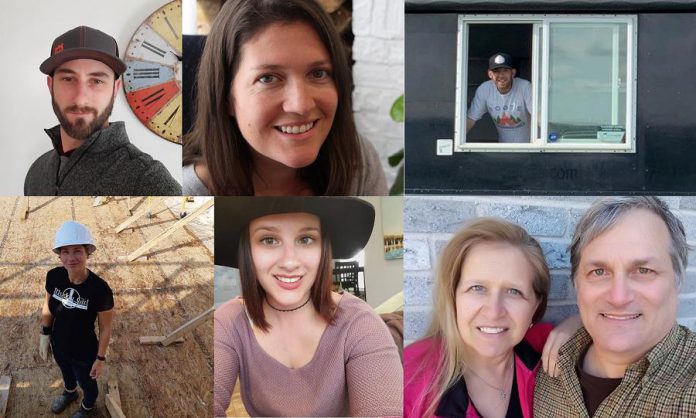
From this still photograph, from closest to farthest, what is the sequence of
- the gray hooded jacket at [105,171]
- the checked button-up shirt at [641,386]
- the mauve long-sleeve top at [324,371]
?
1. the checked button-up shirt at [641,386]
2. the gray hooded jacket at [105,171]
3. the mauve long-sleeve top at [324,371]

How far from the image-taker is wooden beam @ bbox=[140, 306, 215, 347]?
3471mm

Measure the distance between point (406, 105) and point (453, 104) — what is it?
181mm

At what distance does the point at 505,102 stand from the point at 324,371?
4.12ft

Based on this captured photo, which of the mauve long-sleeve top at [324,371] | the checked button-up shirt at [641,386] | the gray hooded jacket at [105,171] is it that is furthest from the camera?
the mauve long-sleeve top at [324,371]

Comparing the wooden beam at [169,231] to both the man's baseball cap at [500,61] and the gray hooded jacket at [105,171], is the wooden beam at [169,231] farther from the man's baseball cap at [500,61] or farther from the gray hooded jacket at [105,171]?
the man's baseball cap at [500,61]

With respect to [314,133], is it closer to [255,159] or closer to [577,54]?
[255,159]

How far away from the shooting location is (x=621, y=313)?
341 cm

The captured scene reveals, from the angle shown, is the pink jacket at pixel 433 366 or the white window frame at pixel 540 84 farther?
the pink jacket at pixel 433 366

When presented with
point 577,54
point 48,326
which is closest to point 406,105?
point 577,54

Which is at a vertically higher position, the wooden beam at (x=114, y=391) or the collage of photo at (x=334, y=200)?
the collage of photo at (x=334, y=200)

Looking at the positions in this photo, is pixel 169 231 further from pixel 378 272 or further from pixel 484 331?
pixel 484 331

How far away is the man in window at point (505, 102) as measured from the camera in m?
3.47

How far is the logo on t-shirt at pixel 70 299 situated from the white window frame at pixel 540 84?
155 centimetres

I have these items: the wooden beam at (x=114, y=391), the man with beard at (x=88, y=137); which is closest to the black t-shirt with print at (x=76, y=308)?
the wooden beam at (x=114, y=391)
